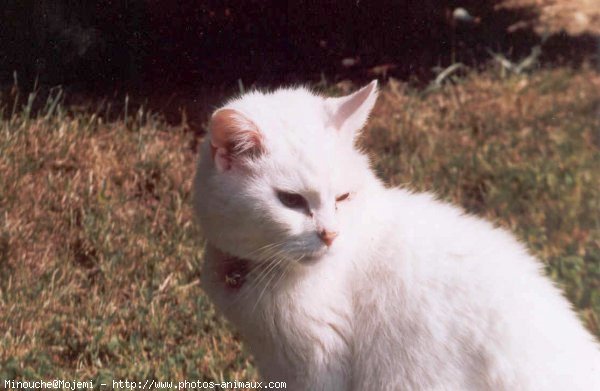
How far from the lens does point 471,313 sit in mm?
2877

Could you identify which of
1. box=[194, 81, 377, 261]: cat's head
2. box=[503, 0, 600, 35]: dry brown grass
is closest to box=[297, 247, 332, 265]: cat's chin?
box=[194, 81, 377, 261]: cat's head

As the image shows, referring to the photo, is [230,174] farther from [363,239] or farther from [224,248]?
[363,239]

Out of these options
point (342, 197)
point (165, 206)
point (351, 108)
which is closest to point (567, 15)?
point (165, 206)

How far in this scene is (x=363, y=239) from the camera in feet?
10.1

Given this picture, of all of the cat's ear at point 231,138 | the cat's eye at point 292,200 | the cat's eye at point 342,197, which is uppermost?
the cat's ear at point 231,138

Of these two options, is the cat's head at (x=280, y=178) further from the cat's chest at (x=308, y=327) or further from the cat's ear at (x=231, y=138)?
the cat's chest at (x=308, y=327)

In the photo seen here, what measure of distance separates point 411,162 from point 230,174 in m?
2.42

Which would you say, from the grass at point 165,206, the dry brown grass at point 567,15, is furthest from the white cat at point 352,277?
the dry brown grass at point 567,15

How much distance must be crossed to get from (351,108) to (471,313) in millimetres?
810

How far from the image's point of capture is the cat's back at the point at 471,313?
2818 mm

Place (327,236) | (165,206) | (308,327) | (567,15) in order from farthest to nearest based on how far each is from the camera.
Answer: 1. (567,15)
2. (165,206)
3. (308,327)
4. (327,236)

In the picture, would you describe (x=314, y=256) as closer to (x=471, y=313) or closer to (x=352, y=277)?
(x=352, y=277)

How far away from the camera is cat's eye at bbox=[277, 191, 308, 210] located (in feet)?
9.50

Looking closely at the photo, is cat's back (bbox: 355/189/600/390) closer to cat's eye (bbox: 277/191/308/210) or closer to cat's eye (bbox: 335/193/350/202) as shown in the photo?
cat's eye (bbox: 335/193/350/202)
